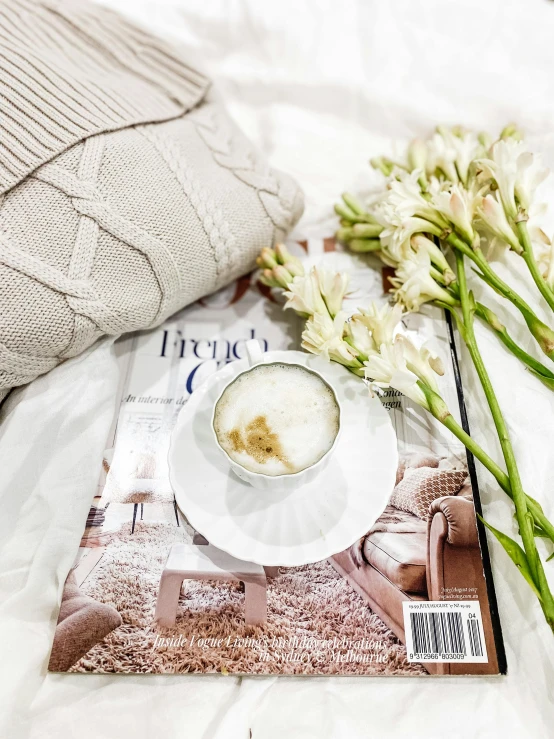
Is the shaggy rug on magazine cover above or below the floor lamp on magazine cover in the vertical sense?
below

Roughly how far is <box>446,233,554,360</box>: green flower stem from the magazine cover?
0.11 metres

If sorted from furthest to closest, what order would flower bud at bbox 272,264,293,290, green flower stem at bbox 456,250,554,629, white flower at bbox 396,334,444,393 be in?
flower bud at bbox 272,264,293,290 → white flower at bbox 396,334,444,393 → green flower stem at bbox 456,250,554,629

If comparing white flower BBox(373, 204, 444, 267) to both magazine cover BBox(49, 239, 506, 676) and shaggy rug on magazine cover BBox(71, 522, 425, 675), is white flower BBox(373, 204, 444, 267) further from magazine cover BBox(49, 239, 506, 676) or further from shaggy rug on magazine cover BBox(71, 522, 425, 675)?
shaggy rug on magazine cover BBox(71, 522, 425, 675)

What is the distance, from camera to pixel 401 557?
1.92 ft

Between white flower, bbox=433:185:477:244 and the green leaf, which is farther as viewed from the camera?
white flower, bbox=433:185:477:244

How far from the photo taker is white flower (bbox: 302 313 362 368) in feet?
2.01

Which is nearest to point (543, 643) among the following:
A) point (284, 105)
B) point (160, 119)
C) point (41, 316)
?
point (41, 316)

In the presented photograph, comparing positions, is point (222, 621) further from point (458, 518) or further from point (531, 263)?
point (531, 263)

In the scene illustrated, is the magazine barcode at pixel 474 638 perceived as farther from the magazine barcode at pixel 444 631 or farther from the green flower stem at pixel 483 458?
the green flower stem at pixel 483 458

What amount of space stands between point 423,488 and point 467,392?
0.14m

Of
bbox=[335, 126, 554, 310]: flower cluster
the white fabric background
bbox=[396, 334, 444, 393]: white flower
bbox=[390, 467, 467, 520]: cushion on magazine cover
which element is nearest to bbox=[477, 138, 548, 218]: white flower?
bbox=[335, 126, 554, 310]: flower cluster

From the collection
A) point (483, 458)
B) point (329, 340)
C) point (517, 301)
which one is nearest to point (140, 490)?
point (329, 340)

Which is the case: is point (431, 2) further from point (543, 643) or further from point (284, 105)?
point (543, 643)

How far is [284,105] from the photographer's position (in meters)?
0.96
